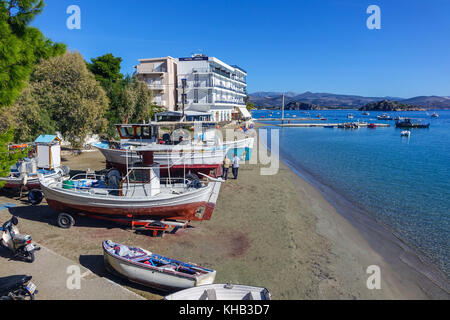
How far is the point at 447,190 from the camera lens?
18.8 m

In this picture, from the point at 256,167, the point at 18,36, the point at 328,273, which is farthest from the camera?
the point at 256,167

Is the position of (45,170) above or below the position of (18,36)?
below

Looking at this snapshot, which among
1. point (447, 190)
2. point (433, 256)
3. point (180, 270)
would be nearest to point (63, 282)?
point (180, 270)

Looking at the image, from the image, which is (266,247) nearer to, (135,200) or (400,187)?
(135,200)

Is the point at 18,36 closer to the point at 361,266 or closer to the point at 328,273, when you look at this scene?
the point at 328,273

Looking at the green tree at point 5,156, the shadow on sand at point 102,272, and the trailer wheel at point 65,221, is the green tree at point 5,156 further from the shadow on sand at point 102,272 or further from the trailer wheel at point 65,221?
the trailer wheel at point 65,221

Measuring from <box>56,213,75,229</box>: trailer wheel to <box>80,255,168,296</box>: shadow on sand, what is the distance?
108 inches

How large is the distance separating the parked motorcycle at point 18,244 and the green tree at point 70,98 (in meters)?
17.9

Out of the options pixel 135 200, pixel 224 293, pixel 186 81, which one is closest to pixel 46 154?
pixel 135 200

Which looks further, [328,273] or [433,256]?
[433,256]

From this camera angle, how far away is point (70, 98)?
23859mm

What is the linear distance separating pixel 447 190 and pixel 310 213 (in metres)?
12.5

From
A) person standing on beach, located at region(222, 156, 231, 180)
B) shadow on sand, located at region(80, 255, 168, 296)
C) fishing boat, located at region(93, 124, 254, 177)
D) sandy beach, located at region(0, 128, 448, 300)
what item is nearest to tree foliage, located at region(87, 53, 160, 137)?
fishing boat, located at region(93, 124, 254, 177)
